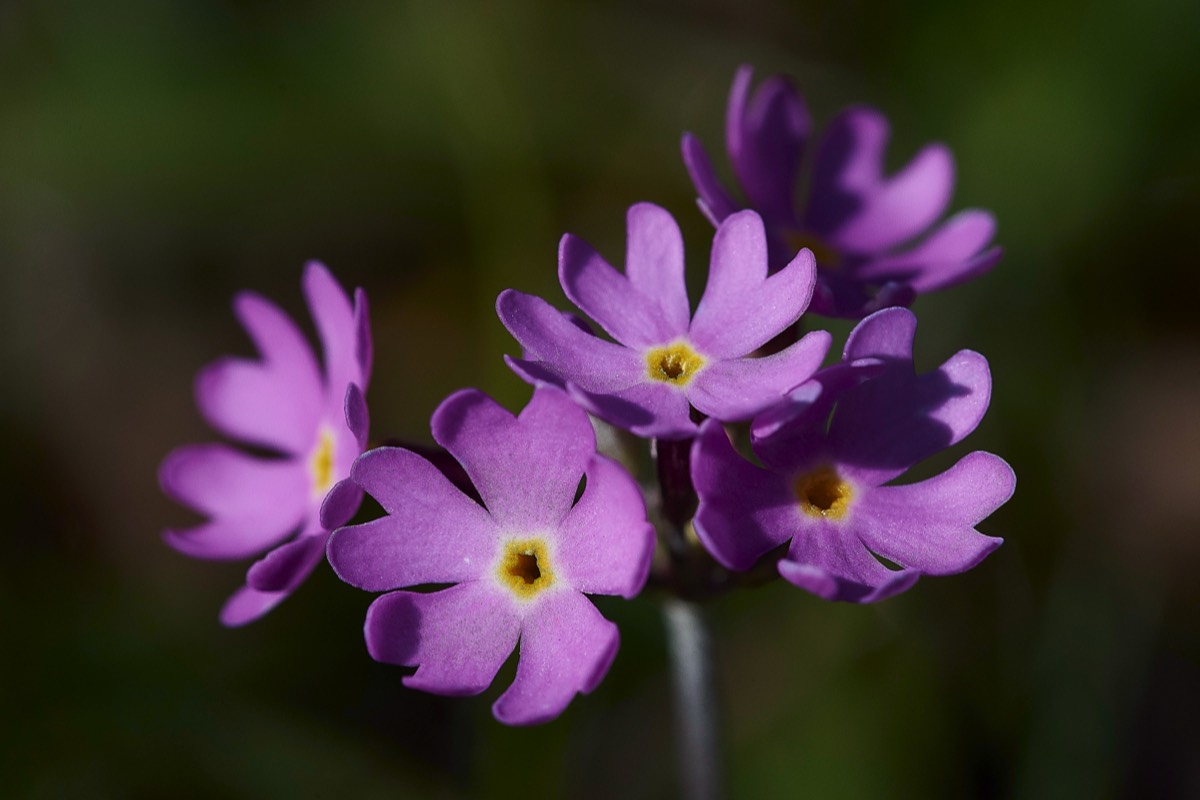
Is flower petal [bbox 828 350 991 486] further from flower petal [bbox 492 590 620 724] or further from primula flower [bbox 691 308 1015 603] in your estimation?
flower petal [bbox 492 590 620 724]

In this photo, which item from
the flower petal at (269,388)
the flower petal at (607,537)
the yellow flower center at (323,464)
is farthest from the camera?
the flower petal at (269,388)

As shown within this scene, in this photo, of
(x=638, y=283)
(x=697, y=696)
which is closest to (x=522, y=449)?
(x=638, y=283)

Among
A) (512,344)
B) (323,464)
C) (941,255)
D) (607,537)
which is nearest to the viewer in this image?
(607,537)

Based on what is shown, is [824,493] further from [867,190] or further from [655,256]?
[867,190]

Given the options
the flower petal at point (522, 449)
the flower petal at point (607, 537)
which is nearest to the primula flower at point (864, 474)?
the flower petal at point (607, 537)

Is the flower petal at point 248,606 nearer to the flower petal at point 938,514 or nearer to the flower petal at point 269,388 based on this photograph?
the flower petal at point 269,388

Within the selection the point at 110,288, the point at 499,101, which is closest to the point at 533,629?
the point at 499,101

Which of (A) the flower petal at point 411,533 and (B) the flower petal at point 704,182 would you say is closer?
(A) the flower petal at point 411,533
